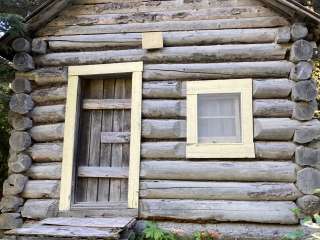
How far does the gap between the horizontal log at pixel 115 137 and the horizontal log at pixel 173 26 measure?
1832 millimetres

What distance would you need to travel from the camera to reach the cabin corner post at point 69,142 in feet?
20.1

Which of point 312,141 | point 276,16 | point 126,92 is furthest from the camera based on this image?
point 126,92

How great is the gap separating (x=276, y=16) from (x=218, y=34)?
1.00 meters

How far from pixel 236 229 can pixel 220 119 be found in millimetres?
1773

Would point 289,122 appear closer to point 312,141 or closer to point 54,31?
point 312,141

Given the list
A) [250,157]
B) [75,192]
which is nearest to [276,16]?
[250,157]

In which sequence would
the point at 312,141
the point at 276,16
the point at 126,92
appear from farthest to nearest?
1. the point at 126,92
2. the point at 276,16
3. the point at 312,141

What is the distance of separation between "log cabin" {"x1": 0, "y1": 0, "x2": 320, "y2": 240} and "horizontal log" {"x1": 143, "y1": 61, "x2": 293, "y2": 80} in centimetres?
2

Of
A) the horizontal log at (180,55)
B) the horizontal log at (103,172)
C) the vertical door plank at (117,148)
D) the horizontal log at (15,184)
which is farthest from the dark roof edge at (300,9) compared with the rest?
the horizontal log at (15,184)

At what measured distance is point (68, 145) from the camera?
6.26 m

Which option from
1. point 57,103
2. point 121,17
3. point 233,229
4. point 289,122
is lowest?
point 233,229

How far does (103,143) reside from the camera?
21.3ft

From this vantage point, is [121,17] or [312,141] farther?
[121,17]

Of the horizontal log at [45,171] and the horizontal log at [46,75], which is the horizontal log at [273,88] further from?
the horizontal log at [45,171]
